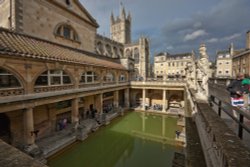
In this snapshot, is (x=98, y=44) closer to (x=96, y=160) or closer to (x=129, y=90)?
(x=129, y=90)

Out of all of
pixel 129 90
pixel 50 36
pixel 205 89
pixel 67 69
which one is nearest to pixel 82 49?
pixel 50 36

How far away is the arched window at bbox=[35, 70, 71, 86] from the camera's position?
1023 cm

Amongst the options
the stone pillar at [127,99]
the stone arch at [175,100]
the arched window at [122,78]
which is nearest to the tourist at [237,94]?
the arched window at [122,78]

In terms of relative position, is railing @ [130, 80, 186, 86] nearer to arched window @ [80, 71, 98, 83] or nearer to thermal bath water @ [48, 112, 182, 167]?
thermal bath water @ [48, 112, 182, 167]

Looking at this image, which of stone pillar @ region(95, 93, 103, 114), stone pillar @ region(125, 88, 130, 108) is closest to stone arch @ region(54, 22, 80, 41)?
stone pillar @ region(95, 93, 103, 114)

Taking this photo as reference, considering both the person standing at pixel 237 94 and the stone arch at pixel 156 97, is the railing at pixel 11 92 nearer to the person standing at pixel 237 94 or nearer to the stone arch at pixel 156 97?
the person standing at pixel 237 94

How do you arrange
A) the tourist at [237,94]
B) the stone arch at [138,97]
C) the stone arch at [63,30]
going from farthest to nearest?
the stone arch at [138,97], the stone arch at [63,30], the tourist at [237,94]

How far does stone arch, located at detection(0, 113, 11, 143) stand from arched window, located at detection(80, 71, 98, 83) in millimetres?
6929

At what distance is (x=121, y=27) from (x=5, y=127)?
206 feet

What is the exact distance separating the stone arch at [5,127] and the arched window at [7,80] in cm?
307

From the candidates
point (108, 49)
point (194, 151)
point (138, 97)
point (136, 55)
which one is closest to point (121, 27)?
point (136, 55)

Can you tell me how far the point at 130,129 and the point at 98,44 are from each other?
89.2 ft

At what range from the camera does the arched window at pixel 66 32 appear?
51.3ft

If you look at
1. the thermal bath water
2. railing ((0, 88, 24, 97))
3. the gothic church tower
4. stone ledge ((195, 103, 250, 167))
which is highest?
the gothic church tower
